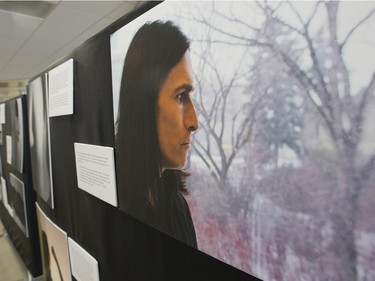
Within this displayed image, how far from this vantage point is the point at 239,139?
0.40 meters

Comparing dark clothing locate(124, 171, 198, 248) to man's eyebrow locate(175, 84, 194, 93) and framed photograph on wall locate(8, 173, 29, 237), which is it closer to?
man's eyebrow locate(175, 84, 194, 93)

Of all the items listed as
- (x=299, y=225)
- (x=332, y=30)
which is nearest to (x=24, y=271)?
(x=299, y=225)

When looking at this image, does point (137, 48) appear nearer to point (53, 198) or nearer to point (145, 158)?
point (145, 158)

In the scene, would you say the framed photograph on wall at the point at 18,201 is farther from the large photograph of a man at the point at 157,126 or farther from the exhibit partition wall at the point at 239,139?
the large photograph of a man at the point at 157,126

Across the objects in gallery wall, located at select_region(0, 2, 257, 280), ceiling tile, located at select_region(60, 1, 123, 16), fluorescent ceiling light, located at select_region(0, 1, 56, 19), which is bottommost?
gallery wall, located at select_region(0, 2, 257, 280)

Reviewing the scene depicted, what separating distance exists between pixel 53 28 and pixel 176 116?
3.46 m

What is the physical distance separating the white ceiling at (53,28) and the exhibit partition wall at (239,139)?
5.20 ft

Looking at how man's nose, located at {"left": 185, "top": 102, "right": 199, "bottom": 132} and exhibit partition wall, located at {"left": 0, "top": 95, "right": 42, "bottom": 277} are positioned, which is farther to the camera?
exhibit partition wall, located at {"left": 0, "top": 95, "right": 42, "bottom": 277}

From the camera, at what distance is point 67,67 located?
101 centimetres

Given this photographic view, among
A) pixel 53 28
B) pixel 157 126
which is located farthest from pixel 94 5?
pixel 157 126

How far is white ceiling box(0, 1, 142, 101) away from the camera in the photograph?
2.63m

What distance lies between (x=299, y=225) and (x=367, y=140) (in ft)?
0.46

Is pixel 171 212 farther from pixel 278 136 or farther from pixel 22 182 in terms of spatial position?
pixel 22 182

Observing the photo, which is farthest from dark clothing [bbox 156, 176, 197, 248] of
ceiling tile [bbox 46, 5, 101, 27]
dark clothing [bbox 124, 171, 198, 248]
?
ceiling tile [bbox 46, 5, 101, 27]
